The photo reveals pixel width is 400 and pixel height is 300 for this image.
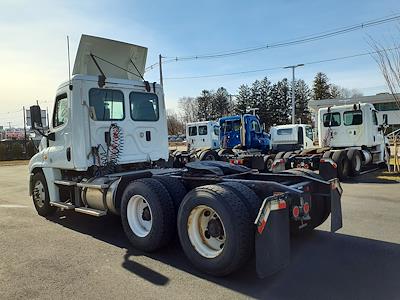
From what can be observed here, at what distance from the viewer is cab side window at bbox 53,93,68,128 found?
7.18 m

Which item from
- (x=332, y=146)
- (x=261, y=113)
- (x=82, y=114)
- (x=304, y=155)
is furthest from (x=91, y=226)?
(x=261, y=113)

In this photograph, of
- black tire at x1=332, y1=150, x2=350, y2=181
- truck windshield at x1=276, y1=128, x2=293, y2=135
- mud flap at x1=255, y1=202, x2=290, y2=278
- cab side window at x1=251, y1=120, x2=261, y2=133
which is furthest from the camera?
truck windshield at x1=276, y1=128, x2=293, y2=135

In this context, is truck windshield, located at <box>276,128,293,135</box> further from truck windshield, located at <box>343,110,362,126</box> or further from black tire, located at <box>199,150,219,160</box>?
truck windshield, located at <box>343,110,362,126</box>

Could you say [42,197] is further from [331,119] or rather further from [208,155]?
[331,119]

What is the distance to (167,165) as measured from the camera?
846cm

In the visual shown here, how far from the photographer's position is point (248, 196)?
4.45 metres

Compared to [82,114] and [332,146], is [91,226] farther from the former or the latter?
[332,146]

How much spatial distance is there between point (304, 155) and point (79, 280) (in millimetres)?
11616

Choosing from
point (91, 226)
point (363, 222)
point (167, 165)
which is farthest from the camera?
point (167, 165)

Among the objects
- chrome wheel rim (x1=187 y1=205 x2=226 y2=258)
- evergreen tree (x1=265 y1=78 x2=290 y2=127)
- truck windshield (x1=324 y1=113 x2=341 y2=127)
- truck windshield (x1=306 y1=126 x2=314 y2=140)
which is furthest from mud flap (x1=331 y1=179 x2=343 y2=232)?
evergreen tree (x1=265 y1=78 x2=290 y2=127)

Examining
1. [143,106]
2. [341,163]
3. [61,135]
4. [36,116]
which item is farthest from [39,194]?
[341,163]

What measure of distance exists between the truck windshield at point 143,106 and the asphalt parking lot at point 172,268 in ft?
7.38

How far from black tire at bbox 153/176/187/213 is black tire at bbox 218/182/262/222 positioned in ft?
3.06

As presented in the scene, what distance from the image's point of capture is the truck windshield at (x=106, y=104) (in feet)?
23.2
